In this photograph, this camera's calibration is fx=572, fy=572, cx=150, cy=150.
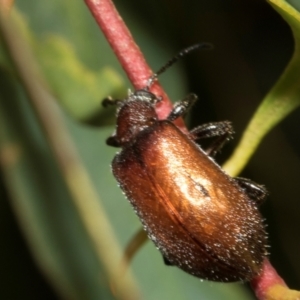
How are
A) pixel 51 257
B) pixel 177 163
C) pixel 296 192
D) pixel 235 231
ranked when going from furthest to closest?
1. pixel 296 192
2. pixel 51 257
3. pixel 177 163
4. pixel 235 231

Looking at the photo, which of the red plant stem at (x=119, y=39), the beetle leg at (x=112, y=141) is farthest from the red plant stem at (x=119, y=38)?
the beetle leg at (x=112, y=141)

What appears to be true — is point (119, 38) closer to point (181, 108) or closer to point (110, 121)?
point (181, 108)

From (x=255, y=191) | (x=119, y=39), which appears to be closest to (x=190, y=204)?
(x=255, y=191)

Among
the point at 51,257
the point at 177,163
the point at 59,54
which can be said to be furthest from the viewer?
the point at 51,257

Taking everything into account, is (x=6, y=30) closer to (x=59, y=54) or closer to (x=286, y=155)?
(x=59, y=54)

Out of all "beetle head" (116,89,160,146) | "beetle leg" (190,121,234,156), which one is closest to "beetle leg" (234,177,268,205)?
"beetle leg" (190,121,234,156)

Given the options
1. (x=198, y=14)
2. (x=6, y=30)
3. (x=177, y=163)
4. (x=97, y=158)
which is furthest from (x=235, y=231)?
(x=198, y=14)
